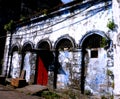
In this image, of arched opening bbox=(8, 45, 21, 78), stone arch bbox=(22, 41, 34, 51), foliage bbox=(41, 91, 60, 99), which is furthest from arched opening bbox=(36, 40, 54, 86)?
arched opening bbox=(8, 45, 21, 78)

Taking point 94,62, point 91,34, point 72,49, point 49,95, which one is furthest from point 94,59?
point 49,95

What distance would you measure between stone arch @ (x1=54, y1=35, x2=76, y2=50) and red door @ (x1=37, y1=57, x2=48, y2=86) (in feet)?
5.23

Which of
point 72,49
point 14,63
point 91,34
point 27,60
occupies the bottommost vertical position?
point 14,63

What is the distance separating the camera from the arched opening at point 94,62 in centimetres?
927

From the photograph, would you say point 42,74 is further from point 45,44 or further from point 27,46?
point 27,46

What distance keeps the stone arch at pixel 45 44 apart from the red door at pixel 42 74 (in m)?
0.78

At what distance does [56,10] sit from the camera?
12.0 m

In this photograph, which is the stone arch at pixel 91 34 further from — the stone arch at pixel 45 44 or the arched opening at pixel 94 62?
the stone arch at pixel 45 44

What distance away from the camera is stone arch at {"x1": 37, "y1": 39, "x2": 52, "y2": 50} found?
40.1 ft

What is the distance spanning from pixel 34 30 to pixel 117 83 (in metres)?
8.15

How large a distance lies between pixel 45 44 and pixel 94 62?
400 centimetres

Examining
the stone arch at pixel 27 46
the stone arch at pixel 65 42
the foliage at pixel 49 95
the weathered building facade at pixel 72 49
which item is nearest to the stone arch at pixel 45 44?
the weathered building facade at pixel 72 49

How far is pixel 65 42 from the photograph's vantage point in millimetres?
11453

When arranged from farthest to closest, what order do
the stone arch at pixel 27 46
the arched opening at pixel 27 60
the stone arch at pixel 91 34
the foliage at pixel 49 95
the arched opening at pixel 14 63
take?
1. the arched opening at pixel 14 63
2. the stone arch at pixel 27 46
3. the arched opening at pixel 27 60
4. the foliage at pixel 49 95
5. the stone arch at pixel 91 34
